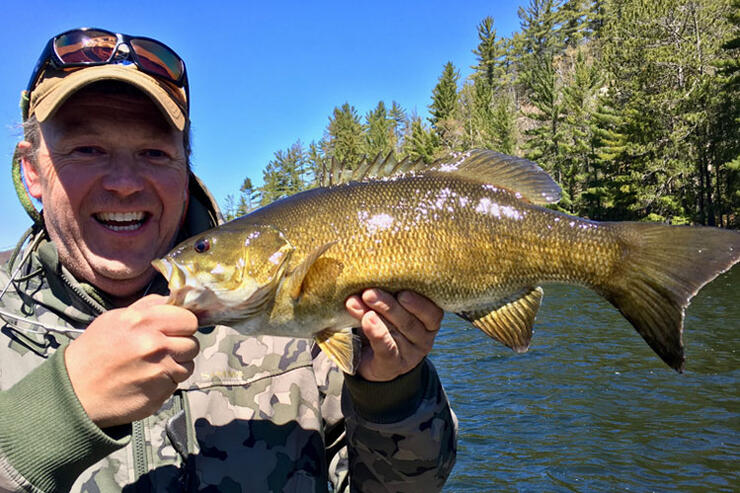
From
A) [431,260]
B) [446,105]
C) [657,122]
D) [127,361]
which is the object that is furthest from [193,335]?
[446,105]

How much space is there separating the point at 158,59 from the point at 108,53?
0.23 metres

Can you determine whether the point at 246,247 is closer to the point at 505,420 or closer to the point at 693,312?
the point at 505,420

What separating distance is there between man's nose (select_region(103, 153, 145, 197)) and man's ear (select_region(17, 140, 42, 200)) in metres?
0.44

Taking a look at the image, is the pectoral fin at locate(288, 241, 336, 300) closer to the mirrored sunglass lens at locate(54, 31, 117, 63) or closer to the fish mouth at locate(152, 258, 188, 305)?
the fish mouth at locate(152, 258, 188, 305)

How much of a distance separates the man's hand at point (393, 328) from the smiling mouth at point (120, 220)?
1.09 meters

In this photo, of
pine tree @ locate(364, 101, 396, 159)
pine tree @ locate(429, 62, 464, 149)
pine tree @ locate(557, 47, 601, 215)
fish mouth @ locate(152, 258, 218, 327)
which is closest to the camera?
fish mouth @ locate(152, 258, 218, 327)

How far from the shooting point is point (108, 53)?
2.60 meters

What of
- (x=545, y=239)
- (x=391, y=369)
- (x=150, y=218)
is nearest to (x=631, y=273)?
(x=545, y=239)

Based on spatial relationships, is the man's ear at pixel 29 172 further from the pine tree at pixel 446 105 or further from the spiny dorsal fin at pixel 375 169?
the pine tree at pixel 446 105

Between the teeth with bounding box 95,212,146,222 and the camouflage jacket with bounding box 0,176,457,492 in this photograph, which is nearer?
the camouflage jacket with bounding box 0,176,457,492

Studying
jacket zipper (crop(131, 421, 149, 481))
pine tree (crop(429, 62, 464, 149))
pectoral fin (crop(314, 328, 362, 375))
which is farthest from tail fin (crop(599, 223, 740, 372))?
pine tree (crop(429, 62, 464, 149))

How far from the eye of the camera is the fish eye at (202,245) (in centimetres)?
233

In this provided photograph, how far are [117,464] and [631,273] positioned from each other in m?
2.37

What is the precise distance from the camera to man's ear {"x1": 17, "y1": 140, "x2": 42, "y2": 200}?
101 inches
